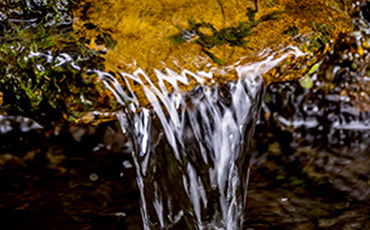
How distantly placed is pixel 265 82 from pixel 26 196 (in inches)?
54.1

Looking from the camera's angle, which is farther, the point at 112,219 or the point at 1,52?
the point at 112,219

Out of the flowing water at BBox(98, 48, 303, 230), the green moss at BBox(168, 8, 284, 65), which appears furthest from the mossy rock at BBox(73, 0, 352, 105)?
the flowing water at BBox(98, 48, 303, 230)

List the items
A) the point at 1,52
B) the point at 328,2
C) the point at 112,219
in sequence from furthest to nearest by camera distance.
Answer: the point at 112,219
the point at 328,2
the point at 1,52

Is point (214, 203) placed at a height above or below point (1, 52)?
below

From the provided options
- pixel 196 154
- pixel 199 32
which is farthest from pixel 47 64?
pixel 196 154

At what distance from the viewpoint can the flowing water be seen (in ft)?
6.45

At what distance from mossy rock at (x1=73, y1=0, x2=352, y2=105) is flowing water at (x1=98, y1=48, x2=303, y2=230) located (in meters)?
0.14

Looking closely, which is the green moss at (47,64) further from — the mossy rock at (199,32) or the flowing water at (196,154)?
the flowing water at (196,154)

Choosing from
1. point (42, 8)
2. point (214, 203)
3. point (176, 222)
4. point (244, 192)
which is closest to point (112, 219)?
point (176, 222)

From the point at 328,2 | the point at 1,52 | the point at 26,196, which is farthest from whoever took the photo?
the point at 26,196

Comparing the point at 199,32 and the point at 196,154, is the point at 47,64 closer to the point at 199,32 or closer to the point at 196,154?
the point at 199,32

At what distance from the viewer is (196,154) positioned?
2.16 m

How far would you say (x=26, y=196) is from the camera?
2191 mm

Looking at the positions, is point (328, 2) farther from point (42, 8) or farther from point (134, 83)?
point (42, 8)
